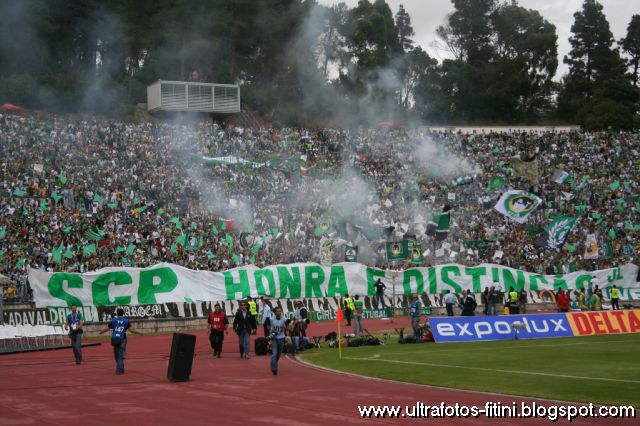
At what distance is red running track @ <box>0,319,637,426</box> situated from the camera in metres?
14.1

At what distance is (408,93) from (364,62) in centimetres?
843

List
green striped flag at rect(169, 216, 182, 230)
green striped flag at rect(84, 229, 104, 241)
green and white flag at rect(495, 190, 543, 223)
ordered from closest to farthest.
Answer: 1. green striped flag at rect(84, 229, 104, 241)
2. green striped flag at rect(169, 216, 182, 230)
3. green and white flag at rect(495, 190, 543, 223)

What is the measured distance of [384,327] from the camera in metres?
36.0

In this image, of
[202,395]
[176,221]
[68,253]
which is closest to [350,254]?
[176,221]

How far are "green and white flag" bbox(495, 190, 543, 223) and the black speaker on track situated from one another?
3291 cm

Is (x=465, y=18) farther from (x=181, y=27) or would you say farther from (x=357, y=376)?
(x=357, y=376)

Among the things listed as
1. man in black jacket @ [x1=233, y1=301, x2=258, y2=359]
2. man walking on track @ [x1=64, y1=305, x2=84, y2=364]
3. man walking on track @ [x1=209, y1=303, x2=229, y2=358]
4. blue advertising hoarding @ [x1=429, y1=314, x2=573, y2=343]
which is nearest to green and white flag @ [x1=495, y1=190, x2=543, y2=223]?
blue advertising hoarding @ [x1=429, y1=314, x2=573, y2=343]

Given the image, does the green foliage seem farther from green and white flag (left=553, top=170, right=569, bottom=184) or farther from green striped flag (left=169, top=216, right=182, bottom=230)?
green striped flag (left=169, top=216, right=182, bottom=230)

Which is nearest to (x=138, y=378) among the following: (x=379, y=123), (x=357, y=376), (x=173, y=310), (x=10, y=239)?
(x=357, y=376)

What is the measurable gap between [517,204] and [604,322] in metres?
18.0

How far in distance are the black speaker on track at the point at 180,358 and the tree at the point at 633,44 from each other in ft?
278

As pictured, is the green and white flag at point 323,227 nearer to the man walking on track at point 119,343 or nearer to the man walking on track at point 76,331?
the man walking on track at point 76,331

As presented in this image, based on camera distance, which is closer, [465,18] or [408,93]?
[408,93]

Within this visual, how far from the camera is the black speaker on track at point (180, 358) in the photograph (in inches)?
746
